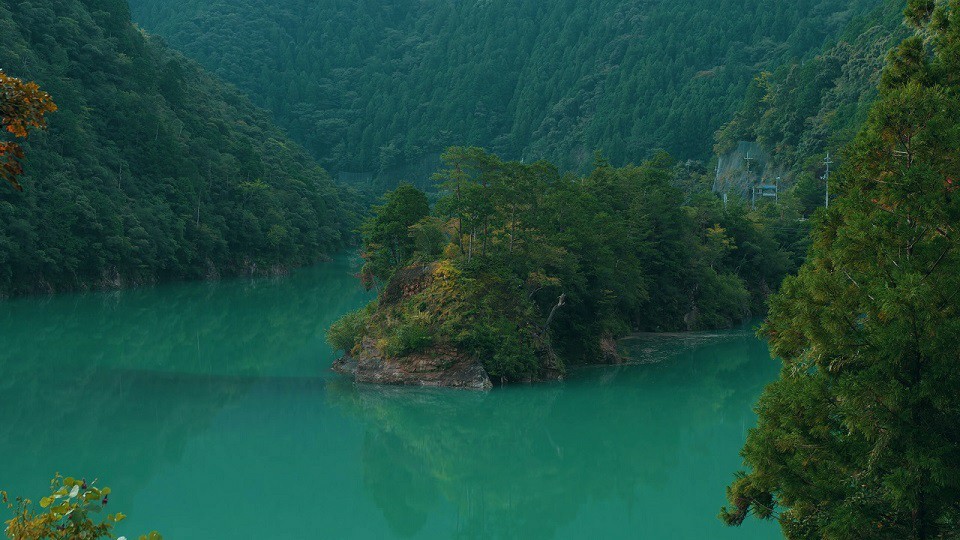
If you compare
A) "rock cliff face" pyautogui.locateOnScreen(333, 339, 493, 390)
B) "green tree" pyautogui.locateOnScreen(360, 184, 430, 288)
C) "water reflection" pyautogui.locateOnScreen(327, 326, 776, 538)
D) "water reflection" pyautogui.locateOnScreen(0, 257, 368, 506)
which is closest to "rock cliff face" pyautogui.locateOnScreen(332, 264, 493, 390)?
"rock cliff face" pyautogui.locateOnScreen(333, 339, 493, 390)

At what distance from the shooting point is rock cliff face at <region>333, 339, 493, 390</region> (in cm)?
2633

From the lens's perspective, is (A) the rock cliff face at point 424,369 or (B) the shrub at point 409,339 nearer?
(A) the rock cliff face at point 424,369

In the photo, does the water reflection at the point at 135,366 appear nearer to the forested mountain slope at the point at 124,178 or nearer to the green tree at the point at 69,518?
the forested mountain slope at the point at 124,178

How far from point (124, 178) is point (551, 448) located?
39.8m

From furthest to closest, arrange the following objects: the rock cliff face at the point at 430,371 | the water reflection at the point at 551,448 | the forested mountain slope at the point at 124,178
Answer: the forested mountain slope at the point at 124,178 < the rock cliff face at the point at 430,371 < the water reflection at the point at 551,448

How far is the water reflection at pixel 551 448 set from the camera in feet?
59.8

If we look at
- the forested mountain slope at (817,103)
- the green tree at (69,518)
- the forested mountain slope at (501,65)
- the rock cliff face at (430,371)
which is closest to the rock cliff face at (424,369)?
the rock cliff face at (430,371)

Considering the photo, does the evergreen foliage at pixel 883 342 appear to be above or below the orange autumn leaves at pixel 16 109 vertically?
below

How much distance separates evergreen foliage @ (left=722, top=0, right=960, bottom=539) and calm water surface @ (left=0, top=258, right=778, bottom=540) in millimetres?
8140

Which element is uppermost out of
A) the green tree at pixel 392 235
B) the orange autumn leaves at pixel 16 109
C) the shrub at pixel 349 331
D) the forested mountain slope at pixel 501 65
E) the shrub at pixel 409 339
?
the orange autumn leaves at pixel 16 109

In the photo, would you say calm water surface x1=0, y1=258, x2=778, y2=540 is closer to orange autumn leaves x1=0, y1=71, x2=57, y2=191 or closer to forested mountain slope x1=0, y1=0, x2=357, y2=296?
forested mountain slope x1=0, y1=0, x2=357, y2=296

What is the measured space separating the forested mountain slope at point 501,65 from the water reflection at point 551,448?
7305 cm

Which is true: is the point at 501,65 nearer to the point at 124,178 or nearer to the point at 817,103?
the point at 817,103

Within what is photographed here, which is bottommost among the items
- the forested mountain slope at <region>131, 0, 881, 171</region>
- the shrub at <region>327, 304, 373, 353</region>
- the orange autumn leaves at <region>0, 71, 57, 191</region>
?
the forested mountain slope at <region>131, 0, 881, 171</region>
